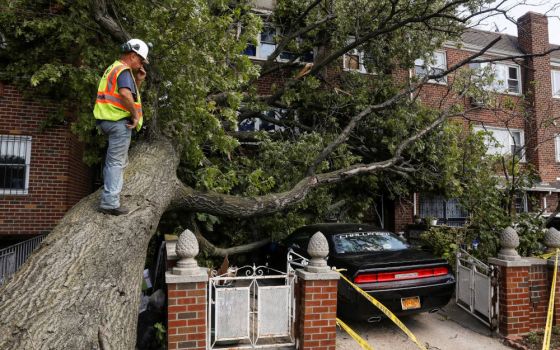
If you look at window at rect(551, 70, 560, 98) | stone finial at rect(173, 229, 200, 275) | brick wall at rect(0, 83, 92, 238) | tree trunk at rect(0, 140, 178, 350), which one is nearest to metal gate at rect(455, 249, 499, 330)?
stone finial at rect(173, 229, 200, 275)

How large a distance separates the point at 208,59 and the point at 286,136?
5383 millimetres

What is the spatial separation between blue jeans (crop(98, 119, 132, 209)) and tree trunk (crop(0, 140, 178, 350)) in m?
0.19

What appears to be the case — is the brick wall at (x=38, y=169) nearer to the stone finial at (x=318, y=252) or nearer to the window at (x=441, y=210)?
the stone finial at (x=318, y=252)

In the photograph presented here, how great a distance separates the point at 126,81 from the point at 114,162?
827 millimetres

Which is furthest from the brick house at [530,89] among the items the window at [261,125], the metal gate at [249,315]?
the metal gate at [249,315]

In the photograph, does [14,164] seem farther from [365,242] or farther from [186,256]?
[365,242]

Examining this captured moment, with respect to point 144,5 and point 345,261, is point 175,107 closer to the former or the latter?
point 144,5

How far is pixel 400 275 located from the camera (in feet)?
17.3

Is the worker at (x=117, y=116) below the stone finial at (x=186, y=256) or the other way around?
the other way around

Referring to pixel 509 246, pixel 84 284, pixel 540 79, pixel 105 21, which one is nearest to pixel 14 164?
pixel 105 21

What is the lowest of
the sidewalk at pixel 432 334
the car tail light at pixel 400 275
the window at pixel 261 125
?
the sidewalk at pixel 432 334

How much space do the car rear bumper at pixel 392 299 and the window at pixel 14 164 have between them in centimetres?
747

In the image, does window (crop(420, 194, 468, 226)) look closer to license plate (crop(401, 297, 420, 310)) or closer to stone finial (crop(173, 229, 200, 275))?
license plate (crop(401, 297, 420, 310))

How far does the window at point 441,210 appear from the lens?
13.4m
